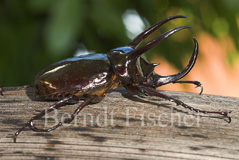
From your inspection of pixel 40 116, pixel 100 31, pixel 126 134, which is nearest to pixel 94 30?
pixel 100 31

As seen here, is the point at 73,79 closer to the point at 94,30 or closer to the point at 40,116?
the point at 40,116

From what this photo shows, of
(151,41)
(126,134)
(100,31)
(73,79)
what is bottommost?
(126,134)

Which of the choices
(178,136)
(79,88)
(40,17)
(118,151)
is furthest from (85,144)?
(40,17)

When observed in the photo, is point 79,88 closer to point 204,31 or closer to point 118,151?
point 118,151

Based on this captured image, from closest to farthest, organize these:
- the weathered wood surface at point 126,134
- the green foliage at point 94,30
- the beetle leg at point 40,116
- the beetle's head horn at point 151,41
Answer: the weathered wood surface at point 126,134
the beetle leg at point 40,116
the beetle's head horn at point 151,41
the green foliage at point 94,30

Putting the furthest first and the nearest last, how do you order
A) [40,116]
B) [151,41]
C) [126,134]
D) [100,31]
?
1. [100,31]
2. [151,41]
3. [40,116]
4. [126,134]

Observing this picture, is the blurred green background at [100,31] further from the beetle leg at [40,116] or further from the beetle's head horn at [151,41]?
the beetle leg at [40,116]

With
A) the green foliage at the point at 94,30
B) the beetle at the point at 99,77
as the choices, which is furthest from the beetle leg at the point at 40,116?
the green foliage at the point at 94,30
